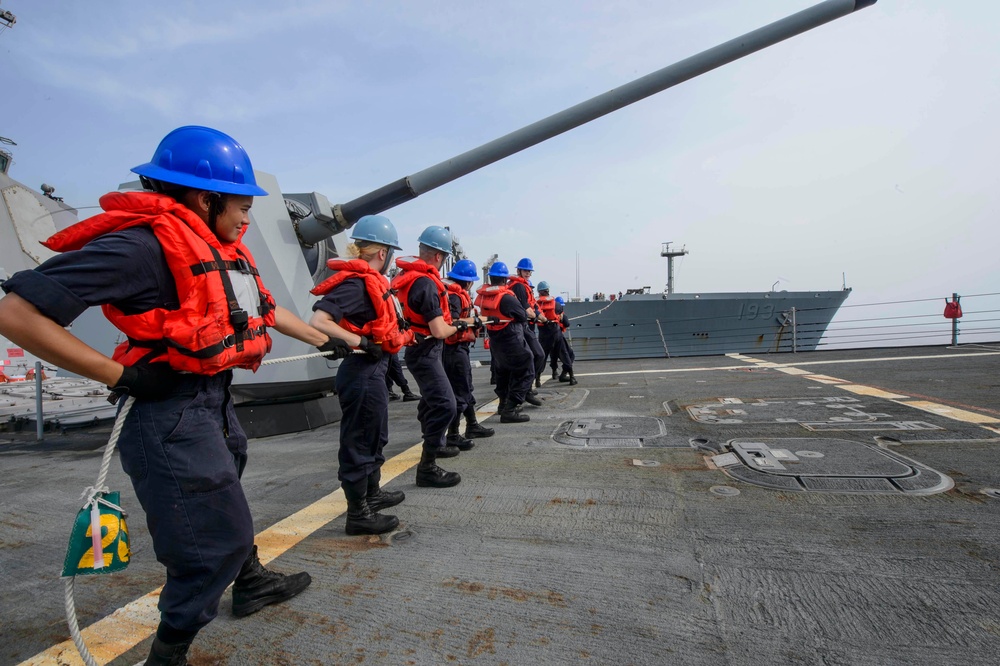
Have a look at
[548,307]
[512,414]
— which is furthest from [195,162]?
[548,307]

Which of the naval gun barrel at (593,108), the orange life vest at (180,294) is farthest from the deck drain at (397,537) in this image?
the naval gun barrel at (593,108)

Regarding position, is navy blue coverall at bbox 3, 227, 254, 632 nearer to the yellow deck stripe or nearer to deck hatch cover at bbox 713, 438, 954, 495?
deck hatch cover at bbox 713, 438, 954, 495

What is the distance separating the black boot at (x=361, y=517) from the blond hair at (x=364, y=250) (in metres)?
1.26

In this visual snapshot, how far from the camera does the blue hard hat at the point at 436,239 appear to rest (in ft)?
12.5

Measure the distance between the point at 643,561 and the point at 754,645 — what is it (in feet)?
1.84

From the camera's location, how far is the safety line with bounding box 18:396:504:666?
1.64 m

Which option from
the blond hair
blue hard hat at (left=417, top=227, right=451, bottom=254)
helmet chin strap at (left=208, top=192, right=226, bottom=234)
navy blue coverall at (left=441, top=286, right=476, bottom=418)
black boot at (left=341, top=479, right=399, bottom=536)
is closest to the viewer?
helmet chin strap at (left=208, top=192, right=226, bottom=234)

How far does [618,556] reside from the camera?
2.08 m

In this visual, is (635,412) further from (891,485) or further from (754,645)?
(754,645)

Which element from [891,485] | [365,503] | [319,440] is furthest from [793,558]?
[319,440]

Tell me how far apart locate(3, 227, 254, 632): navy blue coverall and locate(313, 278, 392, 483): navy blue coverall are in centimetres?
113

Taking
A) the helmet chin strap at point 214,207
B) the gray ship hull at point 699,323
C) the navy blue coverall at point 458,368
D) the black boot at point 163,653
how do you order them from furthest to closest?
the gray ship hull at point 699,323 → the navy blue coverall at point 458,368 → the helmet chin strap at point 214,207 → the black boot at point 163,653

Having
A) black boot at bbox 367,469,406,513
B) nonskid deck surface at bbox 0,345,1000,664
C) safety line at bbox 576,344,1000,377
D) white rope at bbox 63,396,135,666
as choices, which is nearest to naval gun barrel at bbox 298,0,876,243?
nonskid deck surface at bbox 0,345,1000,664

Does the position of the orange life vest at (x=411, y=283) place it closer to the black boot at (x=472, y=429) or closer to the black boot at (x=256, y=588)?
the black boot at (x=472, y=429)
